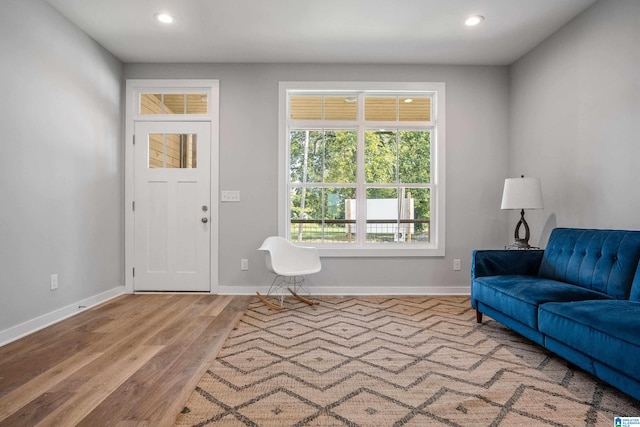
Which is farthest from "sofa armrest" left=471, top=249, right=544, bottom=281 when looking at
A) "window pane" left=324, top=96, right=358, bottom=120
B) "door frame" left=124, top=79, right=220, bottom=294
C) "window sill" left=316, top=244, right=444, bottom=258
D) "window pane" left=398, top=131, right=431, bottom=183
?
"door frame" left=124, top=79, right=220, bottom=294

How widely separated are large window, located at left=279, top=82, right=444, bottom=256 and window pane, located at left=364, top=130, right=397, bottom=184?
12 millimetres

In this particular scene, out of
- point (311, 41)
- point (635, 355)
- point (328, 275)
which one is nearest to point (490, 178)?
point (328, 275)

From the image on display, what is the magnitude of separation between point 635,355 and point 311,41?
3.46 meters

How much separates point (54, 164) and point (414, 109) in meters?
3.73

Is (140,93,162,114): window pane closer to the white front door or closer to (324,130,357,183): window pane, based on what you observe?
the white front door

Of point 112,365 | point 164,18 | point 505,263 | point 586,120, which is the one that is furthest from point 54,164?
point 586,120

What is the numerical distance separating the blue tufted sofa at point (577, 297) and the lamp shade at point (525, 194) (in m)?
0.33

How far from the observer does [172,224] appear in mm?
4051

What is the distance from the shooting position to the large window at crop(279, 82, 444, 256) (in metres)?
4.18

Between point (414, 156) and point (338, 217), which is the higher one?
point (414, 156)

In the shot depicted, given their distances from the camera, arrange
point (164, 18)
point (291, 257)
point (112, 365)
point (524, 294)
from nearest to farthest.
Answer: point (112, 365), point (524, 294), point (164, 18), point (291, 257)

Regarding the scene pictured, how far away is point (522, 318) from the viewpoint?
2299 mm

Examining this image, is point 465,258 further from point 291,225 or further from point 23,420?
point 23,420

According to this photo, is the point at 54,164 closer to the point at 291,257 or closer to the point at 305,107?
the point at 291,257
